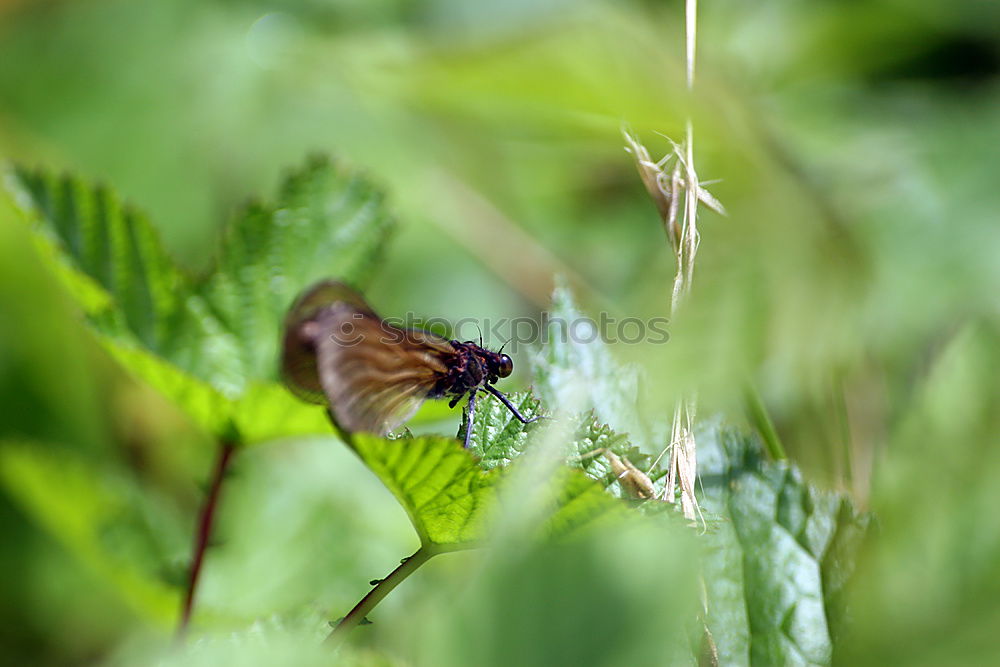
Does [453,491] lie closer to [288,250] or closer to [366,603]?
[366,603]

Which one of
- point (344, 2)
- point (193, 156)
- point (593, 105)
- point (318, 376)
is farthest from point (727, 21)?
point (318, 376)

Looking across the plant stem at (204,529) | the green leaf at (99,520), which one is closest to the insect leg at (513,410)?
the plant stem at (204,529)

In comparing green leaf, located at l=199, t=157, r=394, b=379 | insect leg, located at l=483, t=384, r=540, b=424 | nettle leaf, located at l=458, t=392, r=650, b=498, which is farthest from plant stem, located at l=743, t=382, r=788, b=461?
green leaf, located at l=199, t=157, r=394, b=379

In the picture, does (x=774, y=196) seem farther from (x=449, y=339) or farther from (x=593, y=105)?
(x=449, y=339)

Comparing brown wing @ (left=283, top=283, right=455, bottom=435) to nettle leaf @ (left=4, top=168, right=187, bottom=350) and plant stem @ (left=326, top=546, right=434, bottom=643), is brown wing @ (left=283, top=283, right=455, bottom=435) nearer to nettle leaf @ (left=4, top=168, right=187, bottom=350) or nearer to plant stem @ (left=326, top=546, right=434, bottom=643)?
plant stem @ (left=326, top=546, right=434, bottom=643)

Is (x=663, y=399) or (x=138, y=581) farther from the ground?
(x=663, y=399)

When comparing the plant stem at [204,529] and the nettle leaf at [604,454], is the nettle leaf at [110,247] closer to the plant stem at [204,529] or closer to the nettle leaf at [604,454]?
the plant stem at [204,529]

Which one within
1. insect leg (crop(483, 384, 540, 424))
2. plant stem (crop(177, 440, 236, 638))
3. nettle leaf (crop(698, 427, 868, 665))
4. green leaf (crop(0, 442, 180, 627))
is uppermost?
insect leg (crop(483, 384, 540, 424))
